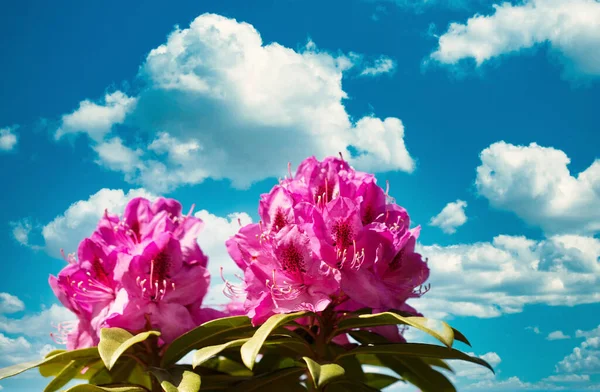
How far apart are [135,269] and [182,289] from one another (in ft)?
0.56

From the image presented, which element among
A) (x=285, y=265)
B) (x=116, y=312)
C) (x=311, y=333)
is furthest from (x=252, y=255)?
(x=116, y=312)

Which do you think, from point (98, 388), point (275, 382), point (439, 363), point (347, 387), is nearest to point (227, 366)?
point (275, 382)

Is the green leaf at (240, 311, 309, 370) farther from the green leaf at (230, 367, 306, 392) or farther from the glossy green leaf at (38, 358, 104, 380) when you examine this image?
the glossy green leaf at (38, 358, 104, 380)

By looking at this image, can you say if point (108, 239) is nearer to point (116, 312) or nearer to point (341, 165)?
point (116, 312)

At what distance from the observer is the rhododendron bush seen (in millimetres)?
1869

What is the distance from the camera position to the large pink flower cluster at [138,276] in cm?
208

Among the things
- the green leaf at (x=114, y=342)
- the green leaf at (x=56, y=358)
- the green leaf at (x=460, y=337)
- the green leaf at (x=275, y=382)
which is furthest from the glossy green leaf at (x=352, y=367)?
the green leaf at (x=56, y=358)

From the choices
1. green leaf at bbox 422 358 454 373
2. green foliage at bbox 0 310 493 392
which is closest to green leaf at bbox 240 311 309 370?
green foliage at bbox 0 310 493 392

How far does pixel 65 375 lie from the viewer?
7.38 ft

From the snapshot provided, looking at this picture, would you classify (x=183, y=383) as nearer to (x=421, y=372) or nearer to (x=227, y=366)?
(x=227, y=366)

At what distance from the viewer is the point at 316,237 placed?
6.08 ft

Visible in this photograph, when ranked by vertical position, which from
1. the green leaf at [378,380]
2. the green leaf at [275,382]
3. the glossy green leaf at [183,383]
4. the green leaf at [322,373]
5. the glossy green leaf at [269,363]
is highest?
the glossy green leaf at [269,363]

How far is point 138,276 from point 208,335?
30 cm

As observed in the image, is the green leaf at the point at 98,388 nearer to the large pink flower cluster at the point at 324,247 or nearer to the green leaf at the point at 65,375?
the green leaf at the point at 65,375
